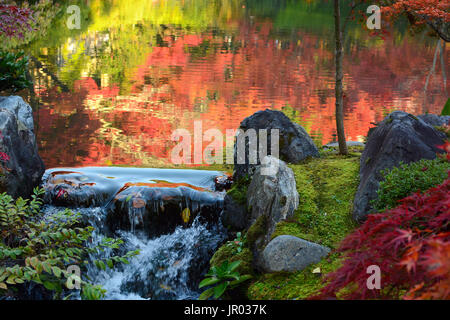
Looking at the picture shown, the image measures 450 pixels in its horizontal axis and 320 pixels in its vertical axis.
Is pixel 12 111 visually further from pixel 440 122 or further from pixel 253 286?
pixel 440 122

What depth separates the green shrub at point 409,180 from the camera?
3.42 metres

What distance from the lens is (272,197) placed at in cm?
443

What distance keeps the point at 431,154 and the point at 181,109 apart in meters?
7.13

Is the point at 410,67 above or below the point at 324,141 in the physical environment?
above

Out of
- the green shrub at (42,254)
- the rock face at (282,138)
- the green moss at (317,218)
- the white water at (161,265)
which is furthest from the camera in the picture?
the rock face at (282,138)

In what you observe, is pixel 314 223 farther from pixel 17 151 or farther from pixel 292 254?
pixel 17 151

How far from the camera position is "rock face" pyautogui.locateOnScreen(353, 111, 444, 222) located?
4.05 metres

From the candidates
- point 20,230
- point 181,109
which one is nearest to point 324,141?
point 181,109

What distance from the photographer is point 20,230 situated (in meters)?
4.14

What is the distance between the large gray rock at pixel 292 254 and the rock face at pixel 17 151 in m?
3.38

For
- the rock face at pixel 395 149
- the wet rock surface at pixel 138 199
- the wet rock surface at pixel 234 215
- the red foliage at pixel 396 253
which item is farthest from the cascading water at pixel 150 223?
the red foliage at pixel 396 253

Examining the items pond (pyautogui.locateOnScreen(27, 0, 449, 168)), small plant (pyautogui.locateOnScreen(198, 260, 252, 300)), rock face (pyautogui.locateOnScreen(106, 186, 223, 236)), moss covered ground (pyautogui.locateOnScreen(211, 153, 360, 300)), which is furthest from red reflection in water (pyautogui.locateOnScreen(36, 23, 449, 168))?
small plant (pyautogui.locateOnScreen(198, 260, 252, 300))

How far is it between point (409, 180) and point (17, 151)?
4824 mm

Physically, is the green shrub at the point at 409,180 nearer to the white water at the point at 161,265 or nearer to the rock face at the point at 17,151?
the white water at the point at 161,265
